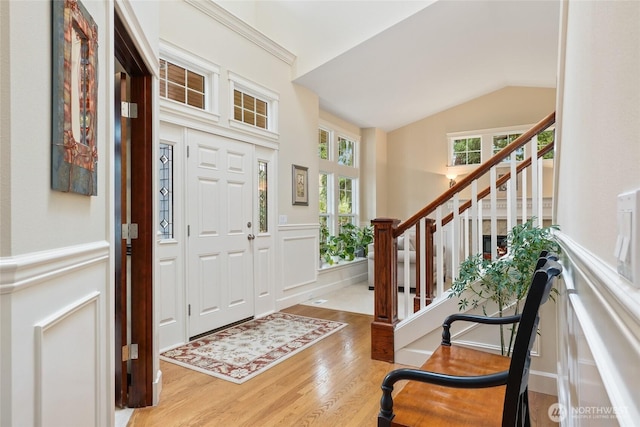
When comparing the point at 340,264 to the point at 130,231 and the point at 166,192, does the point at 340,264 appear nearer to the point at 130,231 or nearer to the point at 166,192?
the point at 166,192

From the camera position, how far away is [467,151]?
7.43m

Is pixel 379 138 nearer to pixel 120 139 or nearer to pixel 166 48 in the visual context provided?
pixel 166 48

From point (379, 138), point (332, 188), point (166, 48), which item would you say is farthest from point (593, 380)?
point (379, 138)

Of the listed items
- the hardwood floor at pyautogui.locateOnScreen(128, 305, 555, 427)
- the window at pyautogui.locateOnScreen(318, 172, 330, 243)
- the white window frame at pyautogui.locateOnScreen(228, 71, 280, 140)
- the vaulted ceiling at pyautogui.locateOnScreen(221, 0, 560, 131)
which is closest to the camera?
the hardwood floor at pyautogui.locateOnScreen(128, 305, 555, 427)

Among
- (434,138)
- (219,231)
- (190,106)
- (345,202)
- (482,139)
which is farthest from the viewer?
(434,138)

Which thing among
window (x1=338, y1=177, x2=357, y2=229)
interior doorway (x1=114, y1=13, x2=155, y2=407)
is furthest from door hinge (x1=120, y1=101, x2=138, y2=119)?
window (x1=338, y1=177, x2=357, y2=229)

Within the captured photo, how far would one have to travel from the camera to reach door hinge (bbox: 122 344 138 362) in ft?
7.30

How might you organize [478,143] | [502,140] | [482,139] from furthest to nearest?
1. [478,143]
2. [482,139]
3. [502,140]

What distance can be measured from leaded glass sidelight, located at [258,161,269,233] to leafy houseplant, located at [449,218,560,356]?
8.21 feet

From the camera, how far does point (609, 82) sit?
753 mm

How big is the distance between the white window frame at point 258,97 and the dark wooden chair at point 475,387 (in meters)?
3.09

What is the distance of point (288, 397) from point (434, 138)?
21.2 feet

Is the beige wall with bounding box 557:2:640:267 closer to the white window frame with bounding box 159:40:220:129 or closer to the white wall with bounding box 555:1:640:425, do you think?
the white wall with bounding box 555:1:640:425

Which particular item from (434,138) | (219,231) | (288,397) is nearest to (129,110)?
(219,231)
